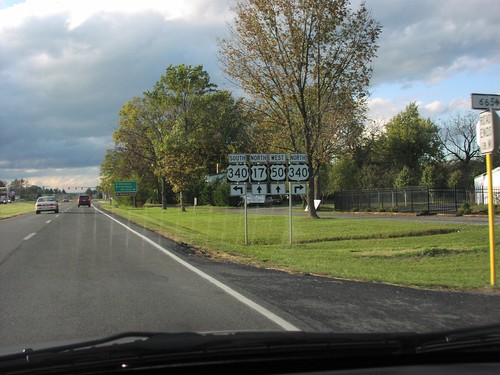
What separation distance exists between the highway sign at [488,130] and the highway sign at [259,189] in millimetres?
8573

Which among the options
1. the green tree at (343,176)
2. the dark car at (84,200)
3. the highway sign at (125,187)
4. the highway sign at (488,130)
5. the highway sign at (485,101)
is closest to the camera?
the highway sign at (488,130)

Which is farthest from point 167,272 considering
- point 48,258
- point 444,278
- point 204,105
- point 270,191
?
point 204,105

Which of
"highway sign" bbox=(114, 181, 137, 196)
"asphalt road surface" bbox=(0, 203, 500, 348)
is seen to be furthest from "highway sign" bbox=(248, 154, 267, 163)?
"highway sign" bbox=(114, 181, 137, 196)

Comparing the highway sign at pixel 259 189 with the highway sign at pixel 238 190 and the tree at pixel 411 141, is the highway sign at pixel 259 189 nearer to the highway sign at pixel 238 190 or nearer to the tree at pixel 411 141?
the highway sign at pixel 238 190

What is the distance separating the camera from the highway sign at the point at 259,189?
16.5 metres

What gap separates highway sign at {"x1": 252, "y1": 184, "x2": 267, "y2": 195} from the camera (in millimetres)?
16547

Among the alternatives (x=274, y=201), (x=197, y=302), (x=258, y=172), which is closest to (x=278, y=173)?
(x=258, y=172)

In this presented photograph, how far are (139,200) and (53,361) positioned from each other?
76.4 metres

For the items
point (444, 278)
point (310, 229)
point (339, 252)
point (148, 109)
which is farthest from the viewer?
point (148, 109)

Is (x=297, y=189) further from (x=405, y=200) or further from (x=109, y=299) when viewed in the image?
(x=405, y=200)

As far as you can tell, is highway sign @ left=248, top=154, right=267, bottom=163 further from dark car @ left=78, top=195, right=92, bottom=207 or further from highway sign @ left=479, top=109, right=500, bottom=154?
dark car @ left=78, top=195, right=92, bottom=207

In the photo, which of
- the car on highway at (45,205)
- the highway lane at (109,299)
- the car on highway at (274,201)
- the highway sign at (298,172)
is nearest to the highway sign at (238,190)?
the highway sign at (298,172)

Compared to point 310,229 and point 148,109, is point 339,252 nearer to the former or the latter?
point 310,229

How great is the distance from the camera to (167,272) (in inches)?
408
